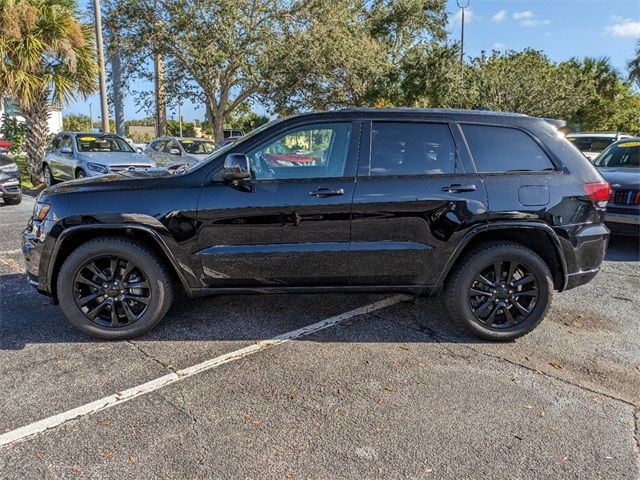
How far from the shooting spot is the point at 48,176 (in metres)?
12.7

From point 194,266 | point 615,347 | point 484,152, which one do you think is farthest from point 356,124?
point 615,347

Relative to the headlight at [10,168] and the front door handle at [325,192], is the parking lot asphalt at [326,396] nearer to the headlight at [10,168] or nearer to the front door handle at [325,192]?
the front door handle at [325,192]

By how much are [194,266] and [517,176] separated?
261 cm

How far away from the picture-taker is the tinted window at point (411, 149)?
147 inches

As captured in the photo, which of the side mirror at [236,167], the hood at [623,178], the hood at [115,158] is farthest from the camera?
the hood at [115,158]

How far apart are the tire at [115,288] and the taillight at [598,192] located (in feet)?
11.1

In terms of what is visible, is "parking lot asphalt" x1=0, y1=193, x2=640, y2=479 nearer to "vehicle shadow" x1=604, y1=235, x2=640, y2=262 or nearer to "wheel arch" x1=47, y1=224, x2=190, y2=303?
"wheel arch" x1=47, y1=224, x2=190, y2=303

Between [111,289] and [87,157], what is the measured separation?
8.24m

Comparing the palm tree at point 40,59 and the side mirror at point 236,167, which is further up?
the palm tree at point 40,59

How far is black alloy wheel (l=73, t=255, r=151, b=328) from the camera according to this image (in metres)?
3.74

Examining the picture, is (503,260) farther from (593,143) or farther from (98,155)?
(593,143)

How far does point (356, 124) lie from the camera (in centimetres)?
379

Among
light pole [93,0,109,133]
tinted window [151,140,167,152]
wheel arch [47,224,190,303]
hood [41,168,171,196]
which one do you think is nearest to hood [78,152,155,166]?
tinted window [151,140,167,152]

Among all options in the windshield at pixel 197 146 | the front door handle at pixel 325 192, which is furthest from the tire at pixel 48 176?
the front door handle at pixel 325 192
